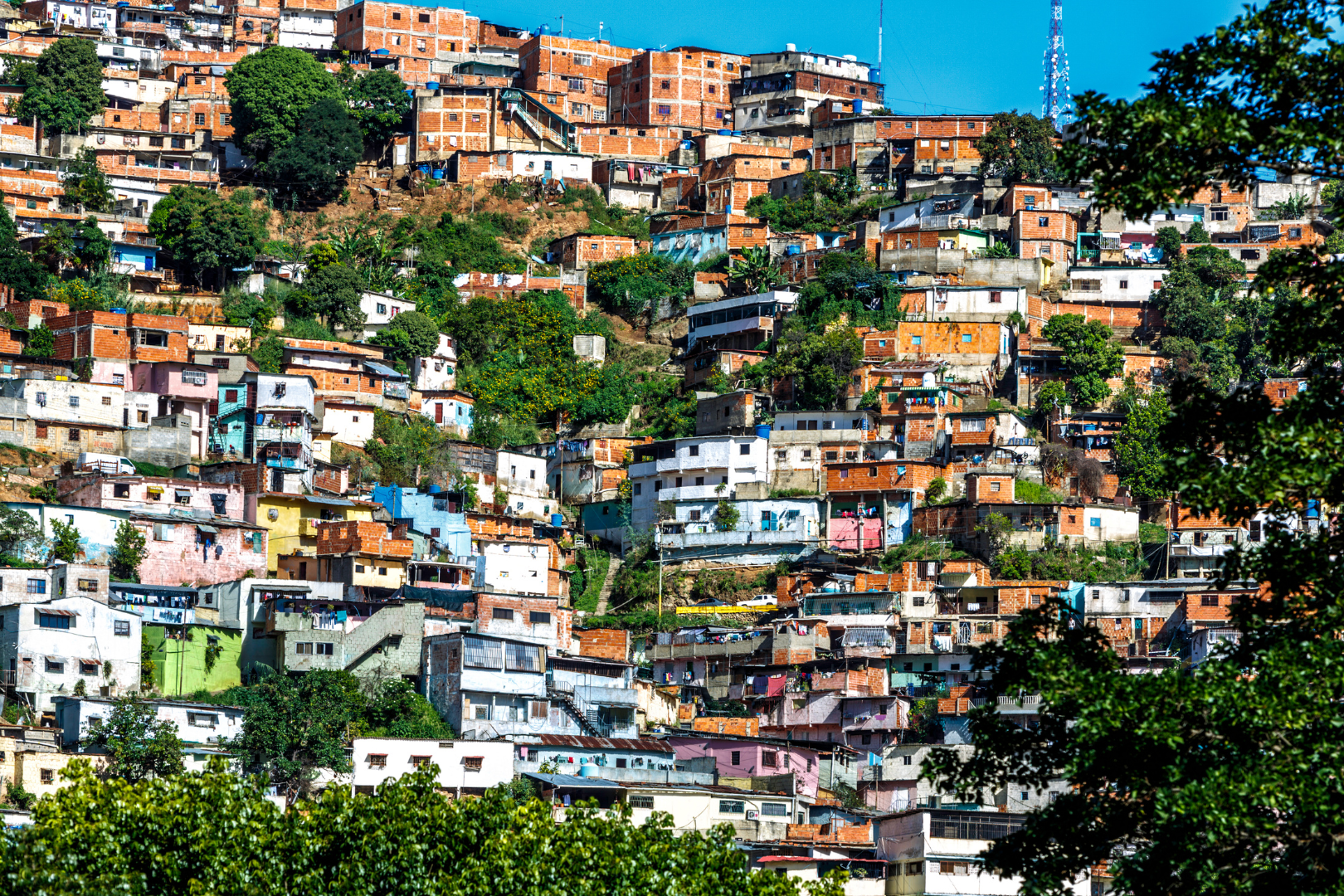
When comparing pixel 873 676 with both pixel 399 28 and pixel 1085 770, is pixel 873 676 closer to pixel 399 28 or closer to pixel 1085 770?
pixel 1085 770

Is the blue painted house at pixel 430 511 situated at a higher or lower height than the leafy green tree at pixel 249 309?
lower

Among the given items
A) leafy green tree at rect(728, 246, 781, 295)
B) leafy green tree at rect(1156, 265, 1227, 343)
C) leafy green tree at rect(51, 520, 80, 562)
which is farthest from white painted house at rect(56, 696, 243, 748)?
leafy green tree at rect(1156, 265, 1227, 343)

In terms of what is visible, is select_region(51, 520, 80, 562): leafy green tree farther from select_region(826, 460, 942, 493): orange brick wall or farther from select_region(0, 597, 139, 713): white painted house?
select_region(826, 460, 942, 493): orange brick wall

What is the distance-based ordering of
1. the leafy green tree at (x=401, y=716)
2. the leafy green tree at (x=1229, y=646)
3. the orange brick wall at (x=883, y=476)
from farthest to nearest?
the orange brick wall at (x=883, y=476) < the leafy green tree at (x=401, y=716) < the leafy green tree at (x=1229, y=646)

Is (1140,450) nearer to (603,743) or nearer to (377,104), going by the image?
(603,743)

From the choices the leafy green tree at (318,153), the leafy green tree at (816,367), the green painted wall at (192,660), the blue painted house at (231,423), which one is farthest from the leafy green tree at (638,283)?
the green painted wall at (192,660)

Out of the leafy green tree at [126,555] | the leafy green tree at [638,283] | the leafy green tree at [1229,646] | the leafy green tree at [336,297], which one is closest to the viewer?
the leafy green tree at [1229,646]

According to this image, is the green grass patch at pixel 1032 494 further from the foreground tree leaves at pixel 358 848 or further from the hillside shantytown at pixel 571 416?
the foreground tree leaves at pixel 358 848

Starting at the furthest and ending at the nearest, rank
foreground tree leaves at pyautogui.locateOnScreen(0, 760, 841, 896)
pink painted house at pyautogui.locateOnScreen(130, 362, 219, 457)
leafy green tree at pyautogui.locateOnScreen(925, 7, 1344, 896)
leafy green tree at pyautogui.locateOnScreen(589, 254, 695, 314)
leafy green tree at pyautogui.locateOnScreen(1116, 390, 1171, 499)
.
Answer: leafy green tree at pyautogui.locateOnScreen(589, 254, 695, 314) < leafy green tree at pyautogui.locateOnScreen(1116, 390, 1171, 499) < pink painted house at pyautogui.locateOnScreen(130, 362, 219, 457) < foreground tree leaves at pyautogui.locateOnScreen(0, 760, 841, 896) < leafy green tree at pyautogui.locateOnScreen(925, 7, 1344, 896)
